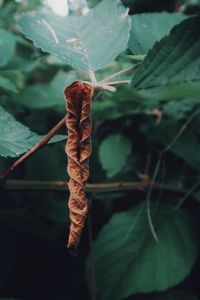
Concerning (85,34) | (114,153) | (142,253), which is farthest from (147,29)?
(142,253)

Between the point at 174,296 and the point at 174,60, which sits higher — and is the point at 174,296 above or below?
below

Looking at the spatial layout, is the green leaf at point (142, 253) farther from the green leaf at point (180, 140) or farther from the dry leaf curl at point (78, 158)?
the dry leaf curl at point (78, 158)

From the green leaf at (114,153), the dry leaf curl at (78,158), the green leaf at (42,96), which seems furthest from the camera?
the green leaf at (42,96)

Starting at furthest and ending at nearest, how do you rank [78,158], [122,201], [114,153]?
[122,201] < [114,153] < [78,158]

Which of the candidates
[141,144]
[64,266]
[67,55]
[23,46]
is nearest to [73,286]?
[64,266]

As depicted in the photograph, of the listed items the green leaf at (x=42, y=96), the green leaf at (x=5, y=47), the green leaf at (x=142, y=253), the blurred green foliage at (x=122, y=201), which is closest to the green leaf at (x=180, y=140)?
the blurred green foliage at (x=122, y=201)

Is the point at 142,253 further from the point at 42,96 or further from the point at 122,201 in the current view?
the point at 42,96

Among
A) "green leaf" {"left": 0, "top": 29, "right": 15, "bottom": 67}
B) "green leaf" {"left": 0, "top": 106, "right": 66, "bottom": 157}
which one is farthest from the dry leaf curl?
"green leaf" {"left": 0, "top": 29, "right": 15, "bottom": 67}

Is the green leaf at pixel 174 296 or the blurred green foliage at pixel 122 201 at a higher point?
the blurred green foliage at pixel 122 201
